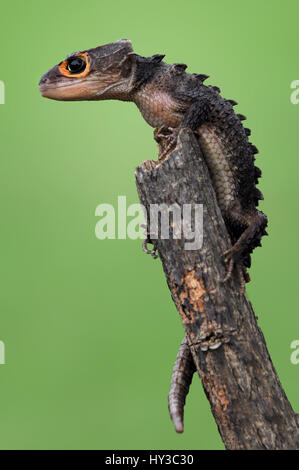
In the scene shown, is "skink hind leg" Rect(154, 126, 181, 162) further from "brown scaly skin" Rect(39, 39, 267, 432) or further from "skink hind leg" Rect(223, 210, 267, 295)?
"skink hind leg" Rect(223, 210, 267, 295)

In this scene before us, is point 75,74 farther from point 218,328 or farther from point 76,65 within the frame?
point 218,328

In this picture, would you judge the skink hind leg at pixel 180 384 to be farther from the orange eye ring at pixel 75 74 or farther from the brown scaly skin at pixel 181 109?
the orange eye ring at pixel 75 74

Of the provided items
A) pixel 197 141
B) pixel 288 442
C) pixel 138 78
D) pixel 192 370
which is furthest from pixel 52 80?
pixel 288 442

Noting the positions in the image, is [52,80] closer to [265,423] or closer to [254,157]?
[254,157]

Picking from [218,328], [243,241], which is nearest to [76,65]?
[243,241]

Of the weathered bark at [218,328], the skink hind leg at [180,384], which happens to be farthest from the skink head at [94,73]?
the skink hind leg at [180,384]

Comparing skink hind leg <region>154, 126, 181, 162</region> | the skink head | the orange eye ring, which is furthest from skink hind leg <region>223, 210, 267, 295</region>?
the orange eye ring
